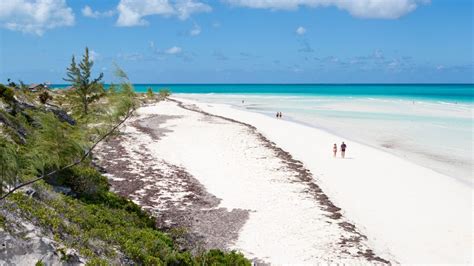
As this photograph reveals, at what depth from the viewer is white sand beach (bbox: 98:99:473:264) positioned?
1305cm

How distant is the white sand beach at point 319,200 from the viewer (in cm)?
1305

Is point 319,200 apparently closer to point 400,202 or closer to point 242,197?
point 242,197

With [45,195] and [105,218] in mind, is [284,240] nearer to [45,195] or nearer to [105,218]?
[105,218]

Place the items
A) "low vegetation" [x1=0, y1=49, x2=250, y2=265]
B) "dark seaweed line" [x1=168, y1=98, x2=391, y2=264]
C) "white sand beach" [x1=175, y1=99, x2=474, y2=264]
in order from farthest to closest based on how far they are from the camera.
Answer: "white sand beach" [x1=175, y1=99, x2=474, y2=264], "dark seaweed line" [x1=168, y1=98, x2=391, y2=264], "low vegetation" [x1=0, y1=49, x2=250, y2=265]

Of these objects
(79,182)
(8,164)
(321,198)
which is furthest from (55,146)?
(321,198)

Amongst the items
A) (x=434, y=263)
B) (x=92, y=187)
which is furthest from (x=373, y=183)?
(x=92, y=187)

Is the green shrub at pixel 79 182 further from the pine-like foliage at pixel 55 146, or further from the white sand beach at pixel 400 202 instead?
the white sand beach at pixel 400 202

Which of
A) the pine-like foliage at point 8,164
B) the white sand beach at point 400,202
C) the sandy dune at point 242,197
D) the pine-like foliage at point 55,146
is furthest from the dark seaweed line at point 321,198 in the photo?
the pine-like foliage at point 8,164

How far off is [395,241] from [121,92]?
974cm

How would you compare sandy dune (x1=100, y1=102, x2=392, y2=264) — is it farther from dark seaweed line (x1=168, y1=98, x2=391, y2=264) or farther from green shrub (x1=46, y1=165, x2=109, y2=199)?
green shrub (x1=46, y1=165, x2=109, y2=199)

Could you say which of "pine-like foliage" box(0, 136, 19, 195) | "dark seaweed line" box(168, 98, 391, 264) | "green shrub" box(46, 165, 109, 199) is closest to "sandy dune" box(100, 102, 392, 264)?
"dark seaweed line" box(168, 98, 391, 264)

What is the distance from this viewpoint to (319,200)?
58.1 ft

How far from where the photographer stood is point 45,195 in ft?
34.8

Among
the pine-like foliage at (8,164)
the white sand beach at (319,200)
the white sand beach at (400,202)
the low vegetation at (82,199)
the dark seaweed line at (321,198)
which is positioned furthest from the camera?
the white sand beach at (400,202)
